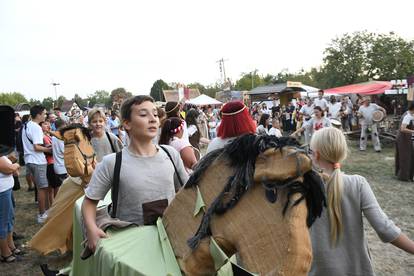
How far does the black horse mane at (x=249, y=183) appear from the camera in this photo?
126cm

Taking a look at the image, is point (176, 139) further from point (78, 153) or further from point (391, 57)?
point (391, 57)

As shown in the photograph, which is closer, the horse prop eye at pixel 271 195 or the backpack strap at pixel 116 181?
the horse prop eye at pixel 271 195

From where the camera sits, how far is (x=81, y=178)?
15.4 feet

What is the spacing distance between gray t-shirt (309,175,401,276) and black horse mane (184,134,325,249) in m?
0.93

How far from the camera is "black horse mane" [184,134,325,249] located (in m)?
1.26

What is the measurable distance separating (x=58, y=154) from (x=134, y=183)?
434 centimetres

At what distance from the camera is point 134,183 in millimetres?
2332

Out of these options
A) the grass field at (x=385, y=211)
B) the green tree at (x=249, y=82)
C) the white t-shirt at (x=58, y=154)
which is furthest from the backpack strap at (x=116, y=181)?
the green tree at (x=249, y=82)

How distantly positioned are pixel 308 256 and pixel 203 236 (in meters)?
0.45

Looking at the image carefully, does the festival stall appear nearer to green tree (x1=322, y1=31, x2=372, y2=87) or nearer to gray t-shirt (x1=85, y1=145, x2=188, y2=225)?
green tree (x1=322, y1=31, x2=372, y2=87)

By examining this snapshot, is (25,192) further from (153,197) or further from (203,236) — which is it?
(203,236)

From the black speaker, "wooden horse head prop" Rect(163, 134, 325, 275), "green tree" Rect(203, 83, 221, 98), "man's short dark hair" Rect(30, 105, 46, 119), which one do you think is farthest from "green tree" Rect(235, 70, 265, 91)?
"wooden horse head prop" Rect(163, 134, 325, 275)

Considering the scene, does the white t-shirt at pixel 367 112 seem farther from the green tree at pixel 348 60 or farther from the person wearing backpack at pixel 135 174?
the green tree at pixel 348 60

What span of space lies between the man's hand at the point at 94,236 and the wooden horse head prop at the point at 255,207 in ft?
2.16
